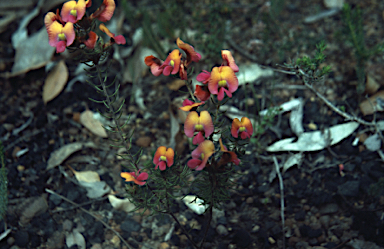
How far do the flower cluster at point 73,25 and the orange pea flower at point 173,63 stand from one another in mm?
265

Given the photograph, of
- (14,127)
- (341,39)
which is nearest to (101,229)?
(14,127)

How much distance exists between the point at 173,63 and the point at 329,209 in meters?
1.34

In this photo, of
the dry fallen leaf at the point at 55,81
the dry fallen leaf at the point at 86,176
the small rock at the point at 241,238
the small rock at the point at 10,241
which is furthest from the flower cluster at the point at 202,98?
the dry fallen leaf at the point at 55,81

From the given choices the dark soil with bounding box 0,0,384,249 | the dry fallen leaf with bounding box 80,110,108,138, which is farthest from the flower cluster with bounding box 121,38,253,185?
the dry fallen leaf with bounding box 80,110,108,138

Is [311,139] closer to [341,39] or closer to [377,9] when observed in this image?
[341,39]

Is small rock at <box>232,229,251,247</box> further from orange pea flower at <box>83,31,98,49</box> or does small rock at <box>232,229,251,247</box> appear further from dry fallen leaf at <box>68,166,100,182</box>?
orange pea flower at <box>83,31,98,49</box>

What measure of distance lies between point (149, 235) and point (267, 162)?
0.91m

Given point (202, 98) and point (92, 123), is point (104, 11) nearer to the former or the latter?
point (202, 98)

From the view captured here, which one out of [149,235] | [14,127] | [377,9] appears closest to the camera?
[149,235]

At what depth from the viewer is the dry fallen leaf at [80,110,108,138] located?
2.55 m

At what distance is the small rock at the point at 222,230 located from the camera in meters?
2.04

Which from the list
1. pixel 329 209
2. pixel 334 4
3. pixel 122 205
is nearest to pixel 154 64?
pixel 122 205

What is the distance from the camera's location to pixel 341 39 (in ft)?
9.35

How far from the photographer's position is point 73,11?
54.0 inches
